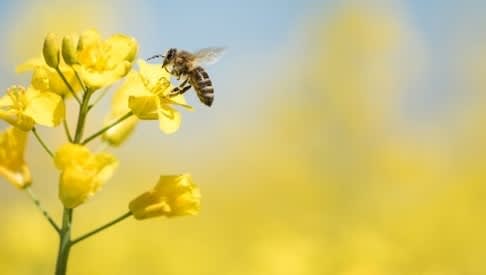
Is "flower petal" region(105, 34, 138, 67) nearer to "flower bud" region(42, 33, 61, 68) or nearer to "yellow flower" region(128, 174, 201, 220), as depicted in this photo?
"flower bud" region(42, 33, 61, 68)

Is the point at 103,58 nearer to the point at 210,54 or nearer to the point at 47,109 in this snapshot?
the point at 47,109

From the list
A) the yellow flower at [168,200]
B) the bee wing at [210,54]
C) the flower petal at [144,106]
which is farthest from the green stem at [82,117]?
the bee wing at [210,54]

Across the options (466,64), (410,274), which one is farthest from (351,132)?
(410,274)

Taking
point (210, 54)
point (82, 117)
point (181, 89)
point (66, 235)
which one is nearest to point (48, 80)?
point (82, 117)

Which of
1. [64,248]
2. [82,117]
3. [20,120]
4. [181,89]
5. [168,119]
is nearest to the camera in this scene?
[64,248]

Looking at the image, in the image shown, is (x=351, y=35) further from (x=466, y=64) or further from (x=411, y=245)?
(x=411, y=245)

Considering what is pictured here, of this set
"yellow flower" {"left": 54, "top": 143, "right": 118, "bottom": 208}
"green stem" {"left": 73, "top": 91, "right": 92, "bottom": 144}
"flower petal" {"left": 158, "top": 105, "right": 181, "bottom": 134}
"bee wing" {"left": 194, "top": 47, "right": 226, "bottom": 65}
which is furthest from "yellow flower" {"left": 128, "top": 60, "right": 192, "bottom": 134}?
"bee wing" {"left": 194, "top": 47, "right": 226, "bottom": 65}

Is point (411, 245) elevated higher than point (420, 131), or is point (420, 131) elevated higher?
point (420, 131)

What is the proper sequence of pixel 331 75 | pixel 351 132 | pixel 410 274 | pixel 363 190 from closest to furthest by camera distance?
pixel 410 274, pixel 363 190, pixel 351 132, pixel 331 75
